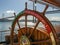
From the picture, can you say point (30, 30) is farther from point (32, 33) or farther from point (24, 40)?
point (24, 40)

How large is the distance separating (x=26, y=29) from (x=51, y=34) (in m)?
0.69

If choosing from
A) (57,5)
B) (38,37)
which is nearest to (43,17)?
(57,5)

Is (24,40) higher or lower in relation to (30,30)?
lower

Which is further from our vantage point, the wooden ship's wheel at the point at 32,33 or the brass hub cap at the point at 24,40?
the brass hub cap at the point at 24,40

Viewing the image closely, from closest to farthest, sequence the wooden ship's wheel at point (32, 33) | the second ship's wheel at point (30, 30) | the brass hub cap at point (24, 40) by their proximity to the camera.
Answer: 1. the second ship's wheel at point (30, 30)
2. the wooden ship's wheel at point (32, 33)
3. the brass hub cap at point (24, 40)

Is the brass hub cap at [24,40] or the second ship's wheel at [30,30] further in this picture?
the brass hub cap at [24,40]

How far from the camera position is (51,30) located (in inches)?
92.1

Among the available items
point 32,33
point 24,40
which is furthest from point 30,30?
point 24,40

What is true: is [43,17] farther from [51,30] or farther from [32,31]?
[32,31]

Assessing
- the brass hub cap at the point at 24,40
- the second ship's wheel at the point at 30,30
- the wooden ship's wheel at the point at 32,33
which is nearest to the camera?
the second ship's wheel at the point at 30,30

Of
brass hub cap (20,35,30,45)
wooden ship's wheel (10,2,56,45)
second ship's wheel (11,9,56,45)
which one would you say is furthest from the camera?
brass hub cap (20,35,30,45)

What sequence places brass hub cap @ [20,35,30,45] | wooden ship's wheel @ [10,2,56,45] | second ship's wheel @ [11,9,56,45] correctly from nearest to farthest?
1. second ship's wheel @ [11,9,56,45]
2. wooden ship's wheel @ [10,2,56,45]
3. brass hub cap @ [20,35,30,45]

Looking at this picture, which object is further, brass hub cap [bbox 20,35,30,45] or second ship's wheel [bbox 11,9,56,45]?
brass hub cap [bbox 20,35,30,45]

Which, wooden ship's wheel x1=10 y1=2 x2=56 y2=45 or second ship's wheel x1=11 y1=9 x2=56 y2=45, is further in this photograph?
wooden ship's wheel x1=10 y1=2 x2=56 y2=45
